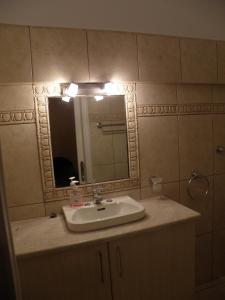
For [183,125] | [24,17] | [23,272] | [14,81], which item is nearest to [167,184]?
[183,125]

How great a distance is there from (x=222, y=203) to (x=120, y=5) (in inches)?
72.7

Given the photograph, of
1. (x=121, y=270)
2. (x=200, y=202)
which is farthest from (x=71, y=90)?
(x=200, y=202)

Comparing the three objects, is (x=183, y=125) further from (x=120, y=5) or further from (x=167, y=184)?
(x=120, y=5)

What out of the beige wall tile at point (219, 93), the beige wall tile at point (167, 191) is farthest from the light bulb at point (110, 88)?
the beige wall tile at point (219, 93)

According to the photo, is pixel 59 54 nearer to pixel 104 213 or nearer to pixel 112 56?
pixel 112 56

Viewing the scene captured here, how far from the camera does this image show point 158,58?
5.57ft

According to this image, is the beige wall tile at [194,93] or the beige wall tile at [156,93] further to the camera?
the beige wall tile at [194,93]

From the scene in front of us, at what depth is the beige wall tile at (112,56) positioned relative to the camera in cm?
155

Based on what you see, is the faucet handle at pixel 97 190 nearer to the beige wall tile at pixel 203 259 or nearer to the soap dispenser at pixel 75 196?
the soap dispenser at pixel 75 196

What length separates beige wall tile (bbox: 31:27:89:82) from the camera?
144 centimetres

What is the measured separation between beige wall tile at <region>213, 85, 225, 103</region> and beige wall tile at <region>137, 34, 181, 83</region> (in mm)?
404

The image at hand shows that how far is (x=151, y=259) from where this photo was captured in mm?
1305

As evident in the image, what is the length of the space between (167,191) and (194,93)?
2.77ft

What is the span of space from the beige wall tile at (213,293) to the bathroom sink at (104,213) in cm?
113
